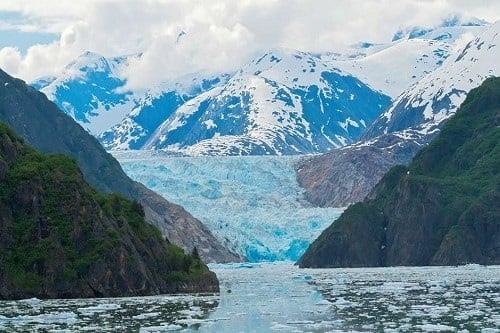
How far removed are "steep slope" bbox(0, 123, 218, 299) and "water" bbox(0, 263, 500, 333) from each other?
4689 millimetres

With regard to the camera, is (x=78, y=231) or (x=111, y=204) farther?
(x=111, y=204)

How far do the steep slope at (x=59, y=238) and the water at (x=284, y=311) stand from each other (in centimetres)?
469

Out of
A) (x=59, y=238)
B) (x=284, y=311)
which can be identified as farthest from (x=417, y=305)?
(x=59, y=238)

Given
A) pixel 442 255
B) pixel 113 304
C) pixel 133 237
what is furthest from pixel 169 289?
pixel 442 255

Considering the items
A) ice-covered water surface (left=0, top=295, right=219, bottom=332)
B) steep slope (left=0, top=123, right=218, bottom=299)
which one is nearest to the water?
ice-covered water surface (left=0, top=295, right=219, bottom=332)

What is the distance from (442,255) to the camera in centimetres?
19825

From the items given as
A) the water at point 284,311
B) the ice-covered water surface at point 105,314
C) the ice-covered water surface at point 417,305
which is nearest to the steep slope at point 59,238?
the ice-covered water surface at point 105,314

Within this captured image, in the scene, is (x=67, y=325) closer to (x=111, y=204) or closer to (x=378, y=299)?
(x=378, y=299)

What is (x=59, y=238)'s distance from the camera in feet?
346

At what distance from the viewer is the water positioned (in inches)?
2749

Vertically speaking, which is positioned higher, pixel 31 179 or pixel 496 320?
pixel 31 179

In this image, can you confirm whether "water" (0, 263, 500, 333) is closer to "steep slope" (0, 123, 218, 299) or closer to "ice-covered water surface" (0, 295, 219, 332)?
"ice-covered water surface" (0, 295, 219, 332)

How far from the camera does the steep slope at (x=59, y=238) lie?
10244 cm

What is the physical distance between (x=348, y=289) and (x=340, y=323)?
142ft
